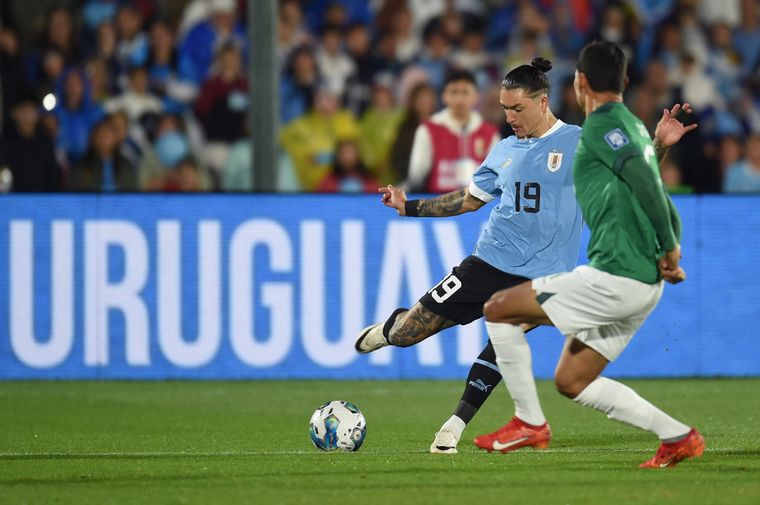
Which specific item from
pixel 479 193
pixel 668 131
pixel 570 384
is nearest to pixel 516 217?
pixel 479 193

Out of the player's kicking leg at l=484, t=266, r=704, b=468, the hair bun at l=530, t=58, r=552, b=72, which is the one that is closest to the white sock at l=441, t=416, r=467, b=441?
the player's kicking leg at l=484, t=266, r=704, b=468

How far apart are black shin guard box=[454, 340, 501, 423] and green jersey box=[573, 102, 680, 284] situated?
1.37m

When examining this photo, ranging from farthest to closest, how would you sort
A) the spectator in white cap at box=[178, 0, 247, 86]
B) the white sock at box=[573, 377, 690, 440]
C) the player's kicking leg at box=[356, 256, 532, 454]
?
1. the spectator in white cap at box=[178, 0, 247, 86]
2. the player's kicking leg at box=[356, 256, 532, 454]
3. the white sock at box=[573, 377, 690, 440]

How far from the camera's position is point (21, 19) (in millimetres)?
15828

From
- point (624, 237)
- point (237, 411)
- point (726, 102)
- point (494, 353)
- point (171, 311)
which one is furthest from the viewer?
point (726, 102)

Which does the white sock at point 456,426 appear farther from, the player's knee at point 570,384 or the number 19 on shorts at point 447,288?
the player's knee at point 570,384

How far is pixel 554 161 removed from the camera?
7.70 m

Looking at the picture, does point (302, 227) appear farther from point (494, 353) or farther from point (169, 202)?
point (494, 353)

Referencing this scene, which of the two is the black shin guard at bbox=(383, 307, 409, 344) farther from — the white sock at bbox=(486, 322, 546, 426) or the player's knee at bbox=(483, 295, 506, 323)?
the player's knee at bbox=(483, 295, 506, 323)

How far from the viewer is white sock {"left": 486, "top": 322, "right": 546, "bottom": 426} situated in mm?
7195

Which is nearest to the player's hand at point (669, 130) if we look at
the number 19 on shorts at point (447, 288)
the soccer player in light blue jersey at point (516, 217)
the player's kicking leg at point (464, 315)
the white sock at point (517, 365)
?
the soccer player in light blue jersey at point (516, 217)

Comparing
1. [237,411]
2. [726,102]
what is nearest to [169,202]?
[237,411]

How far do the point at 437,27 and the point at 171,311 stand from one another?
5.79 meters

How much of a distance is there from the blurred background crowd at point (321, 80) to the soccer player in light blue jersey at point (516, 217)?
633cm
